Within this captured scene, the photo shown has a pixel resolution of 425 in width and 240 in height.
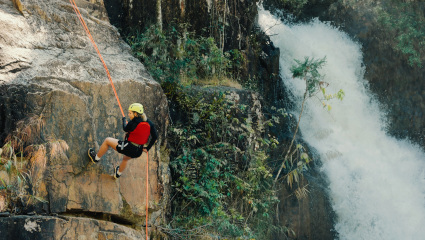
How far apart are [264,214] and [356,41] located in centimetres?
940

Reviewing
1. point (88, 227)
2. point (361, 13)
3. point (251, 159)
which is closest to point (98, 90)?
point (88, 227)

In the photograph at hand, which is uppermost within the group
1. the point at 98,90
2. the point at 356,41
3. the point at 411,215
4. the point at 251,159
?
the point at 98,90

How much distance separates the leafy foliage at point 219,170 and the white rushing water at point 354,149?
2532mm

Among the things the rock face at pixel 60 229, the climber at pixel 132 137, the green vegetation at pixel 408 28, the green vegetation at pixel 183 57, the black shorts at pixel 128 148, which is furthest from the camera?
the green vegetation at pixel 408 28

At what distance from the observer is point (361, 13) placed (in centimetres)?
1722

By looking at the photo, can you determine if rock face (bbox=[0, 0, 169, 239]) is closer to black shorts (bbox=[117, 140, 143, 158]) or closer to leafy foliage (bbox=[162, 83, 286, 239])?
black shorts (bbox=[117, 140, 143, 158])

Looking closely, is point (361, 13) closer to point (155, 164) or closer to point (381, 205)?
point (381, 205)

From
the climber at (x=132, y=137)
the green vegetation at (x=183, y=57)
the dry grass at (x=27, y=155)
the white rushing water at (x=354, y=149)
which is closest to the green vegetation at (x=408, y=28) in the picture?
the white rushing water at (x=354, y=149)

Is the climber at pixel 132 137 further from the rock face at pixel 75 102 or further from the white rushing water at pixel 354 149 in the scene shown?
the white rushing water at pixel 354 149

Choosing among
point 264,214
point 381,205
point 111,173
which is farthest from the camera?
point 381,205

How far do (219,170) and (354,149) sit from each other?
5845 mm

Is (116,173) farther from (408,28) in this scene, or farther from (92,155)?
(408,28)

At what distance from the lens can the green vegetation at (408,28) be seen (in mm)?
16125

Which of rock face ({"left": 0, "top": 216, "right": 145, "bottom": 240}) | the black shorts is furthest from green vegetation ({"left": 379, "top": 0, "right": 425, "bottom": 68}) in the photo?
rock face ({"left": 0, "top": 216, "right": 145, "bottom": 240})
